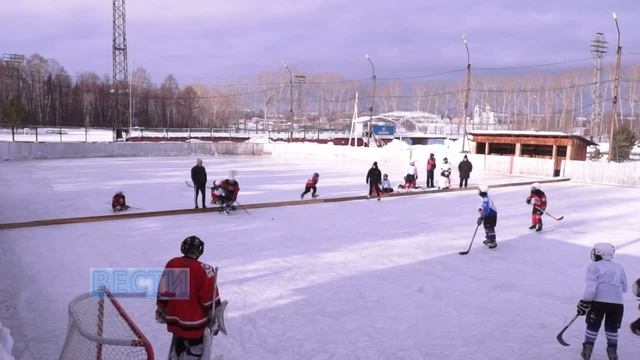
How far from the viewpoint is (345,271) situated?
346 inches

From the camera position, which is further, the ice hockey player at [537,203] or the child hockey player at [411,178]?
the child hockey player at [411,178]

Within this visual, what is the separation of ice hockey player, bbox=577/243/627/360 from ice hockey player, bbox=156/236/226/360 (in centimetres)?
395

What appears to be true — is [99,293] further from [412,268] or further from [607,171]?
[607,171]

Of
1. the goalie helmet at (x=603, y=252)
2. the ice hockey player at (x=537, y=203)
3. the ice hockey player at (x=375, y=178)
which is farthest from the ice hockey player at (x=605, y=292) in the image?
the ice hockey player at (x=375, y=178)

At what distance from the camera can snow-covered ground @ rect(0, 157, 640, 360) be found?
5.88m

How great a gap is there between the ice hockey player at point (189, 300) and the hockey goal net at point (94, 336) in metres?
0.33

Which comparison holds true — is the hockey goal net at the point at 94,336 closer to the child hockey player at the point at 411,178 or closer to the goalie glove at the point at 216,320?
the goalie glove at the point at 216,320

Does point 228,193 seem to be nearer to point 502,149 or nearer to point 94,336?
point 94,336

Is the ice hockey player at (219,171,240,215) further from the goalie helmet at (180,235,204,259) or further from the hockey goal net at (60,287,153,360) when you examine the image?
the goalie helmet at (180,235,204,259)

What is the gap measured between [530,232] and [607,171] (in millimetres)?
16078

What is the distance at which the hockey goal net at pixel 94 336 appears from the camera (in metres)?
3.28

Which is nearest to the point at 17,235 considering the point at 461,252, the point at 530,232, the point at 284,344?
the point at 284,344

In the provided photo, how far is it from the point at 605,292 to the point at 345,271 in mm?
4489

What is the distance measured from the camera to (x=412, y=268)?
9.08m
